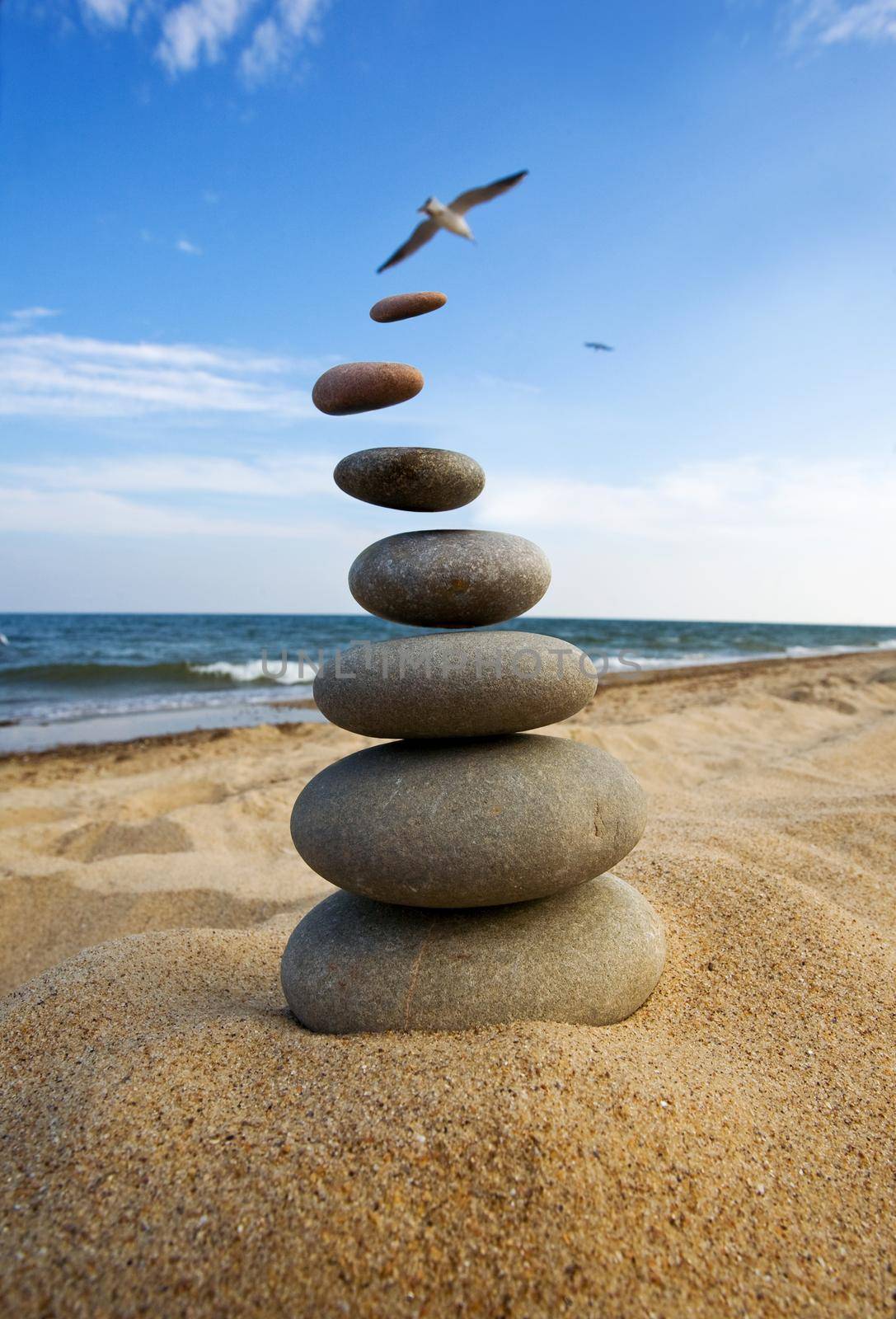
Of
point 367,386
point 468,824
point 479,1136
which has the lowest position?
point 479,1136

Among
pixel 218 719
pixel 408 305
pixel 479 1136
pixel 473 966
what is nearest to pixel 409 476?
pixel 408 305

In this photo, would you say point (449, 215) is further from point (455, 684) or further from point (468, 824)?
point (468, 824)

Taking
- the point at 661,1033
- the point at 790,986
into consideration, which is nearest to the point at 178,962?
the point at 661,1033

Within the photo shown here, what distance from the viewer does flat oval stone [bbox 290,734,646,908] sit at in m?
2.85

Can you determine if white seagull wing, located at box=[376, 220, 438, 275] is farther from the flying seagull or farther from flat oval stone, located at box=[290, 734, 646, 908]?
flat oval stone, located at box=[290, 734, 646, 908]

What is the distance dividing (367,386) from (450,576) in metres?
0.83

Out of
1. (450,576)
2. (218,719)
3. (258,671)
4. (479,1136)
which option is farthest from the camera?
(258,671)

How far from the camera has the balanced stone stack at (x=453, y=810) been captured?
285 cm

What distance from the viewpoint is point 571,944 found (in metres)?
2.97

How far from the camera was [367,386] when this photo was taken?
122 inches

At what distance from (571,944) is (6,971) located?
3538 millimetres

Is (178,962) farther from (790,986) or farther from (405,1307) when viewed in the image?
(790,986)

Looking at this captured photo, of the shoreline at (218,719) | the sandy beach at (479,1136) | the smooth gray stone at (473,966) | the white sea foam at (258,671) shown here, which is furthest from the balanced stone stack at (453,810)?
the white sea foam at (258,671)

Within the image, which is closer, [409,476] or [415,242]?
[415,242]
